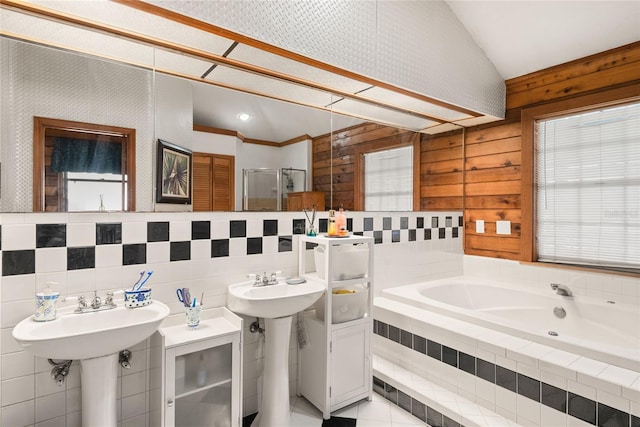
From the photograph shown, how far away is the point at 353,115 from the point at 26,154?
2.04 metres

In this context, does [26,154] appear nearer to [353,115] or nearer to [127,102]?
[127,102]

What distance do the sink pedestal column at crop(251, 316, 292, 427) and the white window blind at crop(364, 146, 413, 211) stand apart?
4.07ft

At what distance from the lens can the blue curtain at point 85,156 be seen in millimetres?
1633

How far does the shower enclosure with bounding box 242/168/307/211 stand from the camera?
2.21 m

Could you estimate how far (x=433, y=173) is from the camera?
3.50 metres

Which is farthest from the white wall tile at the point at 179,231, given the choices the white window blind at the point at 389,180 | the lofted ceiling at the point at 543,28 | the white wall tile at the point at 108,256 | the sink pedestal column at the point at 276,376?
the lofted ceiling at the point at 543,28

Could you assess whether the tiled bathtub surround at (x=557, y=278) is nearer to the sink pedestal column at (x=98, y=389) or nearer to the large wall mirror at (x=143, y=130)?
the large wall mirror at (x=143, y=130)

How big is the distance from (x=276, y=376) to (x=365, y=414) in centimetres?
Answer: 64

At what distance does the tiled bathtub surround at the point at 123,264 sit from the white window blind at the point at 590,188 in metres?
1.99

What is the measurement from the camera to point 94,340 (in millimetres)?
1313

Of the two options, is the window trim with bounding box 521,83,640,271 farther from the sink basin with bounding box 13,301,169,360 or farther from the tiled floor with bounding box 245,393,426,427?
the sink basin with bounding box 13,301,169,360

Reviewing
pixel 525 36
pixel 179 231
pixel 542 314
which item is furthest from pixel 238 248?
pixel 525 36

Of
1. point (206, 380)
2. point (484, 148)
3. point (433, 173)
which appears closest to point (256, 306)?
point (206, 380)

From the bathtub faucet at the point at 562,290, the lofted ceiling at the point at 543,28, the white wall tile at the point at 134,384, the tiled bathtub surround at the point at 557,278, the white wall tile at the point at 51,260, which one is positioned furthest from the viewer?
the bathtub faucet at the point at 562,290
